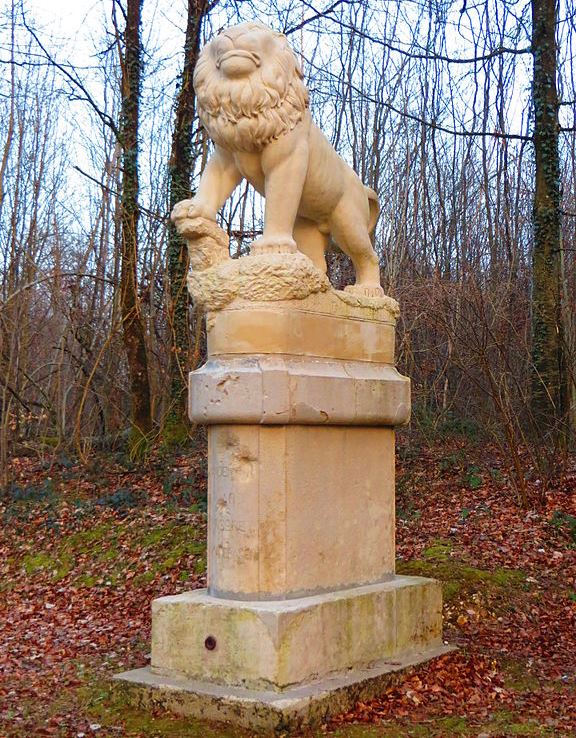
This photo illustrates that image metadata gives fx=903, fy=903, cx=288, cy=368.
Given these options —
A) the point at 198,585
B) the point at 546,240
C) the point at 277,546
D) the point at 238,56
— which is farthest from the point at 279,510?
the point at 546,240

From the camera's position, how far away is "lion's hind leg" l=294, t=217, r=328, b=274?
600 cm

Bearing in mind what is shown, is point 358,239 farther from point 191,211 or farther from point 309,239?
point 191,211

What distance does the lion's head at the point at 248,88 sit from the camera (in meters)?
5.16

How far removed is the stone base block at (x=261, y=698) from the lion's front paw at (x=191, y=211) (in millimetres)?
2626

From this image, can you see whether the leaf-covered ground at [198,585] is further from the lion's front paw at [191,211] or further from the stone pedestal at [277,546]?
the lion's front paw at [191,211]

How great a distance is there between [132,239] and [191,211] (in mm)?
6847

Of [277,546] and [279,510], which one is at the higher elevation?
[279,510]

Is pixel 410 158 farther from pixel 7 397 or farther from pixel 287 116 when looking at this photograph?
pixel 287 116

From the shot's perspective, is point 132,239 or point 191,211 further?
point 132,239

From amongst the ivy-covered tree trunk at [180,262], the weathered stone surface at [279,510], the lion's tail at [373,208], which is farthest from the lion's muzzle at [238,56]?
the ivy-covered tree trunk at [180,262]

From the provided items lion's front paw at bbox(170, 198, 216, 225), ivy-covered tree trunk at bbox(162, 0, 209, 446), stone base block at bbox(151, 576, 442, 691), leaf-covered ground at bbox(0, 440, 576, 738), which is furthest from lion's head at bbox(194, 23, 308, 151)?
ivy-covered tree trunk at bbox(162, 0, 209, 446)

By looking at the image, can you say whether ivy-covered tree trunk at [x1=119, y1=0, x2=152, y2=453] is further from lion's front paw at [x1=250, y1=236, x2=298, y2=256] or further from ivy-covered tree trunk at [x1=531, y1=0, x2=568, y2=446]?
lion's front paw at [x1=250, y1=236, x2=298, y2=256]

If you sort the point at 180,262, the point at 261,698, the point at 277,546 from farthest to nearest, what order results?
the point at 180,262 → the point at 277,546 → the point at 261,698

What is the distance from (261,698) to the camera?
459 centimetres
